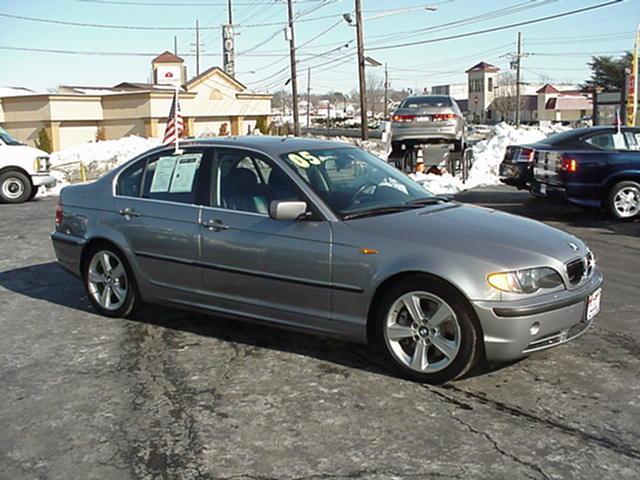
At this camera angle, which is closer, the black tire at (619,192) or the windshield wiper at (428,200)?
the windshield wiper at (428,200)

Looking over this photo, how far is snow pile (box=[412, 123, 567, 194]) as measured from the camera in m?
17.1

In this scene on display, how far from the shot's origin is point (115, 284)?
6.39 m

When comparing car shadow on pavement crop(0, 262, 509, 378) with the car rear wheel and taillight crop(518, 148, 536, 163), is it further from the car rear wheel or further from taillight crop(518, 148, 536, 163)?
taillight crop(518, 148, 536, 163)

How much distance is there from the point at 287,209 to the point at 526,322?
1.74m

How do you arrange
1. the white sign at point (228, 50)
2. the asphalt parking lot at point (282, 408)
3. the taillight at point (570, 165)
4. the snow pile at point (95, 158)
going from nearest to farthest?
the asphalt parking lot at point (282, 408)
the taillight at point (570, 165)
the snow pile at point (95, 158)
the white sign at point (228, 50)

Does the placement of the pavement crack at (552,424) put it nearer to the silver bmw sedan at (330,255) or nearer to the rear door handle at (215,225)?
the silver bmw sedan at (330,255)

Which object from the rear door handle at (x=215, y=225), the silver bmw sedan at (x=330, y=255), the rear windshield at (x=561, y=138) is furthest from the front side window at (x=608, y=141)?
the rear door handle at (x=215, y=225)

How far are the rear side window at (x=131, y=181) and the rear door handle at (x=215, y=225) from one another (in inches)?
38.3

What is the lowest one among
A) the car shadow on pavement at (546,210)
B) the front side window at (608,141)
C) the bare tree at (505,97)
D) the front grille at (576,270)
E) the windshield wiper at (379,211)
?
the car shadow on pavement at (546,210)

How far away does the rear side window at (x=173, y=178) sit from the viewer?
587 centimetres

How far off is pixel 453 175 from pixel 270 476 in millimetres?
15620

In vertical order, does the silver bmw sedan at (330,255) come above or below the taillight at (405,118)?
below

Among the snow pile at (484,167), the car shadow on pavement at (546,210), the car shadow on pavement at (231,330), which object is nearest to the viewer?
the car shadow on pavement at (231,330)

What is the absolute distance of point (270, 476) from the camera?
11.6 ft
